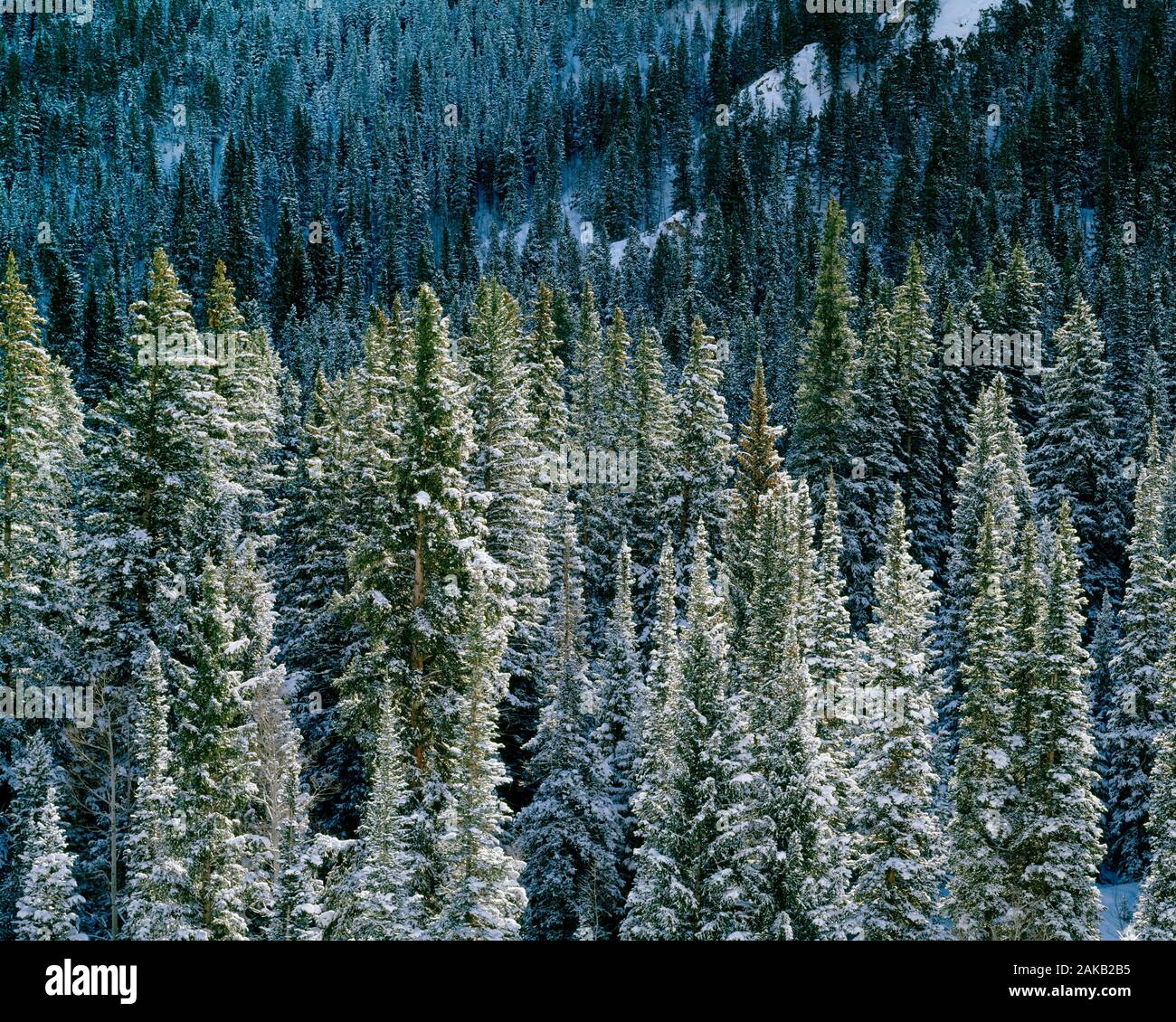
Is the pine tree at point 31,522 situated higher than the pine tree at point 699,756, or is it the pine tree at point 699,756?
the pine tree at point 31,522

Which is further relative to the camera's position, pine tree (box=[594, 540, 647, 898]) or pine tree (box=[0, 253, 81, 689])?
pine tree (box=[594, 540, 647, 898])

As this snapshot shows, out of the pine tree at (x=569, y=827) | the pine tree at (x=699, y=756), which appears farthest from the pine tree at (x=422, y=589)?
the pine tree at (x=569, y=827)

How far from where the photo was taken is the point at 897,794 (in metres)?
25.8

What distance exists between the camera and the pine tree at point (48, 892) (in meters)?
21.7

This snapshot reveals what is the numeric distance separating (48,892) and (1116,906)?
3409cm

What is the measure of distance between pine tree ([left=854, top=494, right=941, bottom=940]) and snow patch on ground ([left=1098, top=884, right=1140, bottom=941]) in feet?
42.1

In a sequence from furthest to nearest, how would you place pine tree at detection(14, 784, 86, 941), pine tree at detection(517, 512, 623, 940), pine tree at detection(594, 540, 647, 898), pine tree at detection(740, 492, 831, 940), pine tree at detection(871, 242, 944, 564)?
pine tree at detection(871, 242, 944, 564)
pine tree at detection(594, 540, 647, 898)
pine tree at detection(517, 512, 623, 940)
pine tree at detection(740, 492, 831, 940)
pine tree at detection(14, 784, 86, 941)

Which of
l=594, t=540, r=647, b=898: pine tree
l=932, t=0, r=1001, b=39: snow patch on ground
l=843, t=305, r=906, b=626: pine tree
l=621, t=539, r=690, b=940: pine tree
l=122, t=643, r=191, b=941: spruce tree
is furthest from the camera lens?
l=932, t=0, r=1001, b=39: snow patch on ground

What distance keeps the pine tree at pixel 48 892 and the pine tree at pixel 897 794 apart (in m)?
17.5

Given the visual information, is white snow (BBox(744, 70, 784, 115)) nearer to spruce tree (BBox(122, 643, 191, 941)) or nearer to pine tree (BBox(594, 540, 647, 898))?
pine tree (BBox(594, 540, 647, 898))

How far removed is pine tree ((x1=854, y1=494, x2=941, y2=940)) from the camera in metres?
25.5

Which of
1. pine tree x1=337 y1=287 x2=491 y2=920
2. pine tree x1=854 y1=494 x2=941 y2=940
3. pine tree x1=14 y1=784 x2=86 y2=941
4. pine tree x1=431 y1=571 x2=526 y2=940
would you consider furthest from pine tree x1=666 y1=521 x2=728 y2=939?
pine tree x1=14 y1=784 x2=86 y2=941

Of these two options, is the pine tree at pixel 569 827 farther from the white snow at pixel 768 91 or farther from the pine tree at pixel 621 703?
the white snow at pixel 768 91
